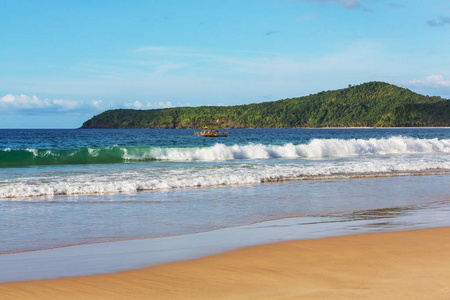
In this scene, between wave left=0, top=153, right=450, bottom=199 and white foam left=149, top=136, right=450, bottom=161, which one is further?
white foam left=149, top=136, right=450, bottom=161

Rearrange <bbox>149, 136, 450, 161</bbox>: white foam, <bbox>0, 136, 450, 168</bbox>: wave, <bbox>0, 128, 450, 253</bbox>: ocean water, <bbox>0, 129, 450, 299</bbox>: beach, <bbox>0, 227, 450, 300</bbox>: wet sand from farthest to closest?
1. <bbox>149, 136, 450, 161</bbox>: white foam
2. <bbox>0, 136, 450, 168</bbox>: wave
3. <bbox>0, 128, 450, 253</bbox>: ocean water
4. <bbox>0, 129, 450, 299</bbox>: beach
5. <bbox>0, 227, 450, 300</bbox>: wet sand

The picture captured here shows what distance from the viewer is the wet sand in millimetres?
5152

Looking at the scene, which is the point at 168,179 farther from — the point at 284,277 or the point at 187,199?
the point at 284,277

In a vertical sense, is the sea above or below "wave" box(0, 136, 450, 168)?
below

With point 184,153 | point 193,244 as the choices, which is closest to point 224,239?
point 193,244

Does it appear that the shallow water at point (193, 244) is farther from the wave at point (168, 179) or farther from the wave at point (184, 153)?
the wave at point (184, 153)

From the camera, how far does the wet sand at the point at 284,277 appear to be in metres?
5.15

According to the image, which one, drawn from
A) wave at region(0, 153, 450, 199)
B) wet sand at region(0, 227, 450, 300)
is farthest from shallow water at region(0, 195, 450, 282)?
wave at region(0, 153, 450, 199)

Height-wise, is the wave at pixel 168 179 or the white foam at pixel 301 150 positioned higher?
the white foam at pixel 301 150

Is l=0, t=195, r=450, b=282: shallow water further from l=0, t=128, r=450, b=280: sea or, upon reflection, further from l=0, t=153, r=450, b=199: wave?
l=0, t=153, r=450, b=199: wave

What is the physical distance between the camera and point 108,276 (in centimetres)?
583

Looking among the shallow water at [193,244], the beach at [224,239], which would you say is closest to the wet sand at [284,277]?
the beach at [224,239]

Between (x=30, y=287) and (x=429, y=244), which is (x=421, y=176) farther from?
(x=30, y=287)

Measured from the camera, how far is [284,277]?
229 inches
